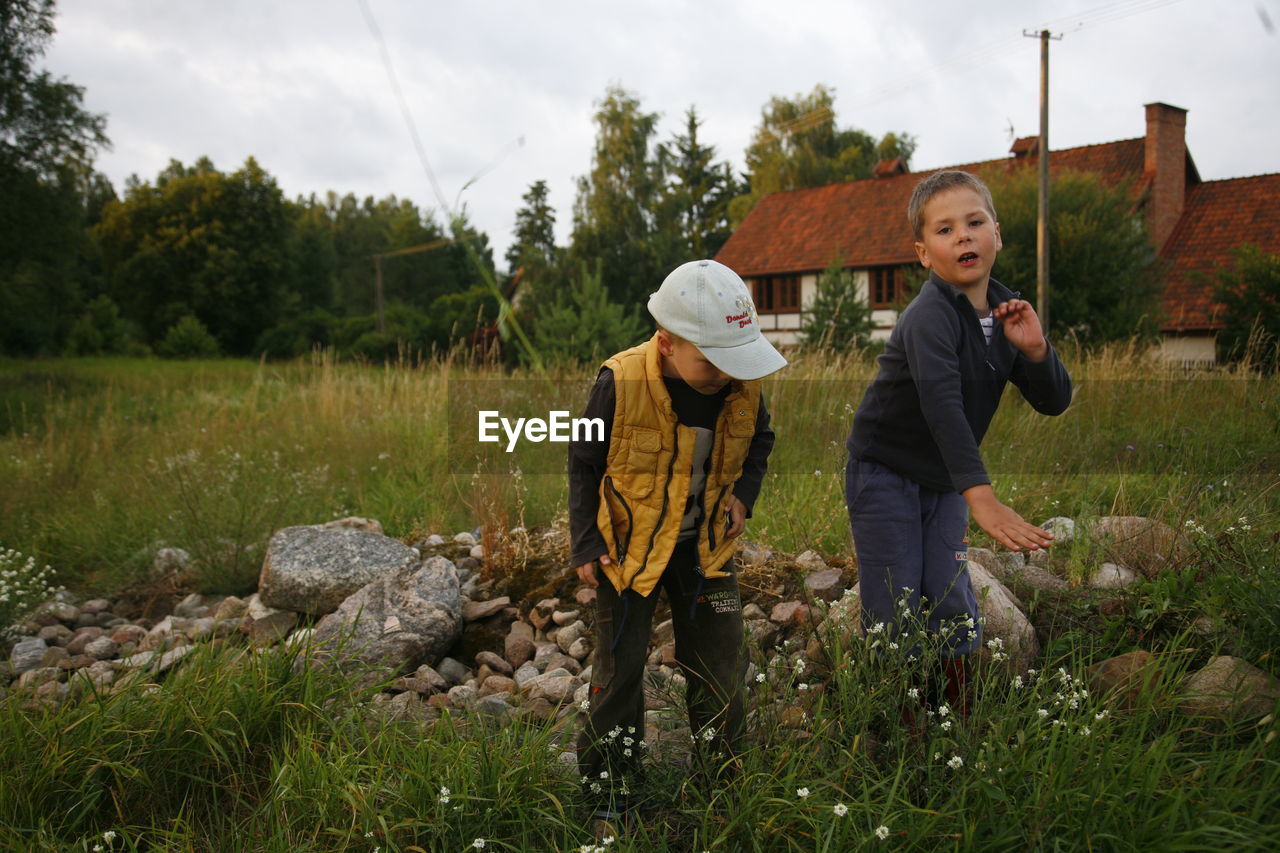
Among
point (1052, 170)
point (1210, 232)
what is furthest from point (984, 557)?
point (1052, 170)

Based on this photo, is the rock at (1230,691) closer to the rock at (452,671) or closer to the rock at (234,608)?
the rock at (452,671)

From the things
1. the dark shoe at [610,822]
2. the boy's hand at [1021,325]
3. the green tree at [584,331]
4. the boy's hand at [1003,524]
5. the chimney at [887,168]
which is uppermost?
the chimney at [887,168]

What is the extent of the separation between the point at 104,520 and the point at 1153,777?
20.7 feet

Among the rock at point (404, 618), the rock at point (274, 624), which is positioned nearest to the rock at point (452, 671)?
the rock at point (404, 618)

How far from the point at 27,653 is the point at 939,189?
4.64 m

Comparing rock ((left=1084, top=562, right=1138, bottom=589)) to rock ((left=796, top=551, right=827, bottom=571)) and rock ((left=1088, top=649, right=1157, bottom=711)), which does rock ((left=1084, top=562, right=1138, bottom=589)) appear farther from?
rock ((left=796, top=551, right=827, bottom=571))

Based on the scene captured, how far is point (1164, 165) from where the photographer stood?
23.1 metres

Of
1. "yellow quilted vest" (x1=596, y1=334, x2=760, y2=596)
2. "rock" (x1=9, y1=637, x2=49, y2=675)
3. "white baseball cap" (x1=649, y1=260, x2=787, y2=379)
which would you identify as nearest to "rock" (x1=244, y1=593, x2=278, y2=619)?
"rock" (x1=9, y1=637, x2=49, y2=675)

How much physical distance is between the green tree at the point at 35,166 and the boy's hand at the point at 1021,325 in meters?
21.4

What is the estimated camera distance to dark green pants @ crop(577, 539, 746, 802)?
240cm

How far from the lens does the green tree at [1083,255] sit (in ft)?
58.9

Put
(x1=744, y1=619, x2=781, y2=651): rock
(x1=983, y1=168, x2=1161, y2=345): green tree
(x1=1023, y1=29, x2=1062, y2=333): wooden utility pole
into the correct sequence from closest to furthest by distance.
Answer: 1. (x1=744, y1=619, x2=781, y2=651): rock
2. (x1=1023, y1=29, x2=1062, y2=333): wooden utility pole
3. (x1=983, y1=168, x2=1161, y2=345): green tree

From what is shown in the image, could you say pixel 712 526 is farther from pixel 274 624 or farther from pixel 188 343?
pixel 188 343

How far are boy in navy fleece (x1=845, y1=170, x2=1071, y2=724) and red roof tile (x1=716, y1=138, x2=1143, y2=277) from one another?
22.8 metres
